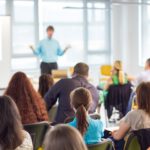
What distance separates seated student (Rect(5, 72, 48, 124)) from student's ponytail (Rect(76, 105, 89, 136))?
762 millimetres

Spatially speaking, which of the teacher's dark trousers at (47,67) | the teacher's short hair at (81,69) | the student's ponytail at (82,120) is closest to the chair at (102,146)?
the student's ponytail at (82,120)

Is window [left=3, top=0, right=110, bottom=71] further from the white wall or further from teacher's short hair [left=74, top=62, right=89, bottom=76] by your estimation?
teacher's short hair [left=74, top=62, right=89, bottom=76]

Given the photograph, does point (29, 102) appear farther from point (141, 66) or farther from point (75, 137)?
point (141, 66)

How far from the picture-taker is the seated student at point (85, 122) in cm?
310

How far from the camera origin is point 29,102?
376 cm

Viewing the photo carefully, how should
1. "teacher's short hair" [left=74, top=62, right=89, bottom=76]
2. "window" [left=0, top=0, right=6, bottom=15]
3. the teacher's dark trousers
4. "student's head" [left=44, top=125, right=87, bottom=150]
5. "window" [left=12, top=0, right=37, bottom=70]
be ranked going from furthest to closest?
1. "window" [left=12, top=0, right=37, bottom=70]
2. "window" [left=0, top=0, right=6, bottom=15]
3. the teacher's dark trousers
4. "teacher's short hair" [left=74, top=62, right=89, bottom=76]
5. "student's head" [left=44, top=125, right=87, bottom=150]

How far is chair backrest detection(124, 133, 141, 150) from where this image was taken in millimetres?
3002

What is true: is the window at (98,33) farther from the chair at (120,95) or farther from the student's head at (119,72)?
the chair at (120,95)

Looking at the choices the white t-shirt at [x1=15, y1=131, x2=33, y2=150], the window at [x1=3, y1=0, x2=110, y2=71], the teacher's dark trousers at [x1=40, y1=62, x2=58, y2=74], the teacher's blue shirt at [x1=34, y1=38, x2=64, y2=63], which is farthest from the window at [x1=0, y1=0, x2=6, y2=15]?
the white t-shirt at [x1=15, y1=131, x2=33, y2=150]

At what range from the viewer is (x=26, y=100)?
3768 millimetres

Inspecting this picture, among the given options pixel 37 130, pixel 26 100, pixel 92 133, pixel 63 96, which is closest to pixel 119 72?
pixel 63 96

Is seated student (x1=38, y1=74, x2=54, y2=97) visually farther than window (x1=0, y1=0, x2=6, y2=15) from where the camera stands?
No

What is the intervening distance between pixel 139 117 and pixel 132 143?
466 millimetres

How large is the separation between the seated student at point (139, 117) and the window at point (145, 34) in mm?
7994
